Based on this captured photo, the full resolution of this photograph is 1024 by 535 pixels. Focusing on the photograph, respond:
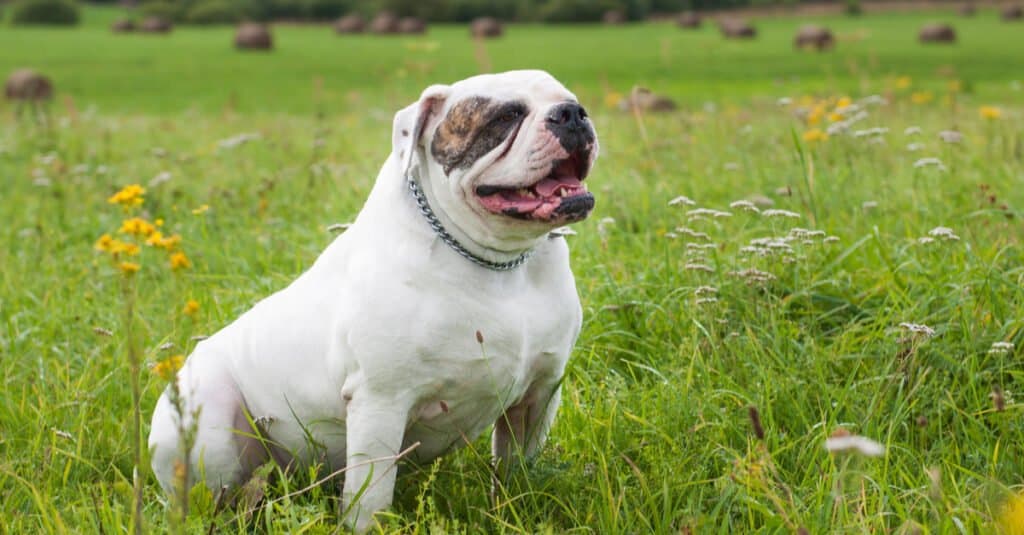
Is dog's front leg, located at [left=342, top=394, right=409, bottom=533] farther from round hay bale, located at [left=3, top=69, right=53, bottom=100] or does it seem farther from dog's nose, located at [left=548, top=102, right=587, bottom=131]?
round hay bale, located at [left=3, top=69, right=53, bottom=100]

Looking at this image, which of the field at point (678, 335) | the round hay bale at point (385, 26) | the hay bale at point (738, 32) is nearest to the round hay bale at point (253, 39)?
the round hay bale at point (385, 26)

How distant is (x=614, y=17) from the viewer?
3869 cm

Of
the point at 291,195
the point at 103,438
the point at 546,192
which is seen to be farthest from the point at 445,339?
the point at 291,195

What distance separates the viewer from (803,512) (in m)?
2.56

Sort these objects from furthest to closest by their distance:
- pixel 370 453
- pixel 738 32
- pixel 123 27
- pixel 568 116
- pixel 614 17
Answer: pixel 614 17 < pixel 123 27 < pixel 738 32 < pixel 370 453 < pixel 568 116

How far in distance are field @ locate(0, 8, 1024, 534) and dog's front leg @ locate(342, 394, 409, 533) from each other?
81 millimetres

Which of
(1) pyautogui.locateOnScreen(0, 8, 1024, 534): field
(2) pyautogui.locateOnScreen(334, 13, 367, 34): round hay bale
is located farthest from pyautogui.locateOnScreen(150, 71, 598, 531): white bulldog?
(2) pyautogui.locateOnScreen(334, 13, 367, 34): round hay bale

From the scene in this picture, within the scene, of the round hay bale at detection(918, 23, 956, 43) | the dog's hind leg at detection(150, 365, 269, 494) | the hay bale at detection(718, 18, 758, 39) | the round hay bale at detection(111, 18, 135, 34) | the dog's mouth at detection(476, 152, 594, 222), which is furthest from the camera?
the round hay bale at detection(111, 18, 135, 34)

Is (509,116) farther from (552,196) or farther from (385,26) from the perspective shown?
(385,26)

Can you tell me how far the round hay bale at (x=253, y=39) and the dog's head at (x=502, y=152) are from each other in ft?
84.7

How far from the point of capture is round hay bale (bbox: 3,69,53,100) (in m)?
14.2

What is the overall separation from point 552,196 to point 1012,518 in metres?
1.20

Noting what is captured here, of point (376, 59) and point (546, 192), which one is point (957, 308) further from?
point (376, 59)

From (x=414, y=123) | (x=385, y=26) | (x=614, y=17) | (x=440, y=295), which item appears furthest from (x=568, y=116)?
(x=614, y=17)
